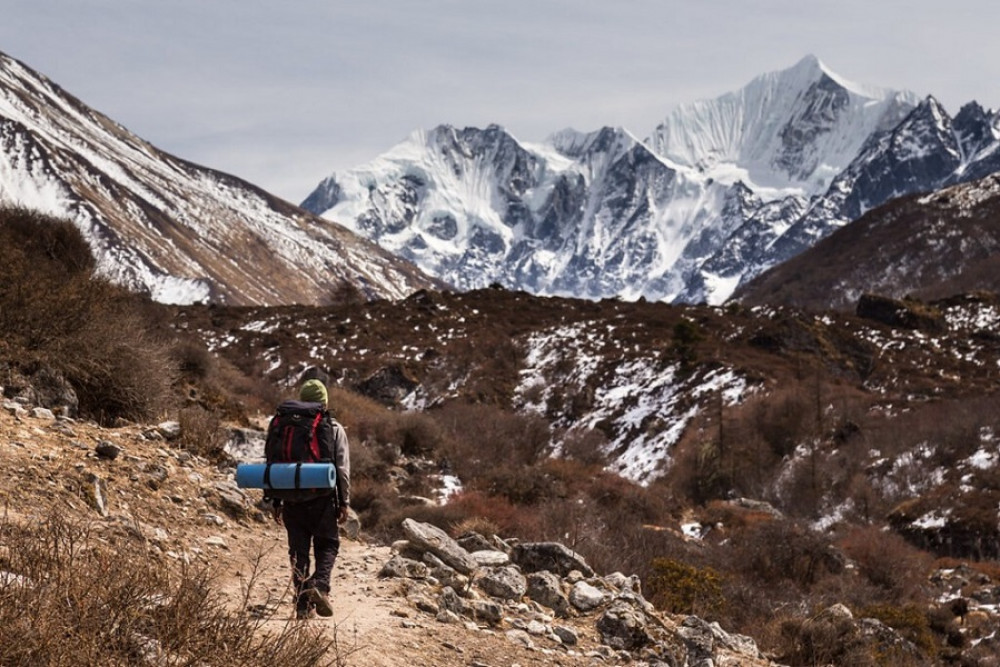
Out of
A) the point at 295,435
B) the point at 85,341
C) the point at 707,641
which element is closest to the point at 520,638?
the point at 707,641

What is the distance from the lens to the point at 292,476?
635 centimetres

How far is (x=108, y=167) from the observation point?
174625 mm

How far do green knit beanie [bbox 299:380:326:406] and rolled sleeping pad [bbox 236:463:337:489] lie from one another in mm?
695

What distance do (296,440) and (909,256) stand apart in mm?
183061

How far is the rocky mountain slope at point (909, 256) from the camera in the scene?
155 m

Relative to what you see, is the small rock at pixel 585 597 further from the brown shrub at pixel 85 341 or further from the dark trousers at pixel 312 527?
the brown shrub at pixel 85 341

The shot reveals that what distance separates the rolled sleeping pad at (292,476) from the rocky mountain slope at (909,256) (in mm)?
156857

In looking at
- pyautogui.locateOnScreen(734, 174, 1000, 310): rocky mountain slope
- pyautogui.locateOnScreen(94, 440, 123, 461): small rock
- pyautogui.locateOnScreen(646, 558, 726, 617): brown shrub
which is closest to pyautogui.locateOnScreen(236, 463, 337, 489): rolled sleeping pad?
pyautogui.locateOnScreen(94, 440, 123, 461): small rock

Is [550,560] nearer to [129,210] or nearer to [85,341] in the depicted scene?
[85,341]

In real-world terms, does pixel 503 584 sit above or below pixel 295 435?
below

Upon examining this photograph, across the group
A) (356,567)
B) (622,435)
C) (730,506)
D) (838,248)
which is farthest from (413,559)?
(838,248)

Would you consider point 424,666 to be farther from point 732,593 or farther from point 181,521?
point 732,593

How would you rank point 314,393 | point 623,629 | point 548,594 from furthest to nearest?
point 548,594
point 623,629
point 314,393

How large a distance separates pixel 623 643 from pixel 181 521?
484 cm
